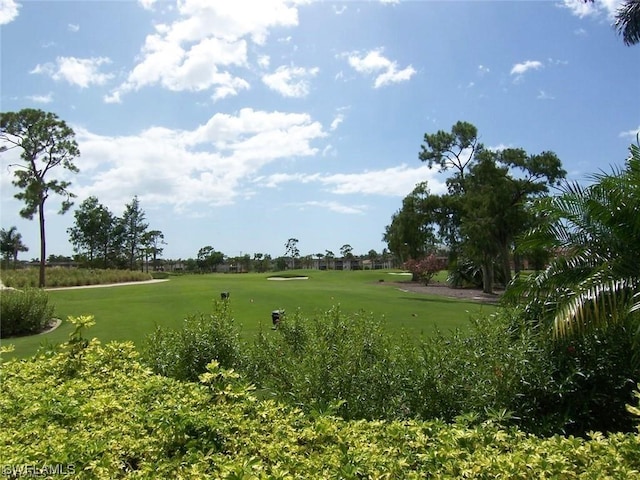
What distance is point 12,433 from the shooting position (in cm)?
316

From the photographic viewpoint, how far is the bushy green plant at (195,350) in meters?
5.46

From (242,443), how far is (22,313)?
13258mm

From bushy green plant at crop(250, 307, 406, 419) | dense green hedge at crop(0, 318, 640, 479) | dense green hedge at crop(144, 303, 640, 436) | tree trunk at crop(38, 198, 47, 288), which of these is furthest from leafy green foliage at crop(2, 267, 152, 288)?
dense green hedge at crop(144, 303, 640, 436)

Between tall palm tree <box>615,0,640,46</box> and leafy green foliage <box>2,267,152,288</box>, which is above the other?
tall palm tree <box>615,0,640,46</box>

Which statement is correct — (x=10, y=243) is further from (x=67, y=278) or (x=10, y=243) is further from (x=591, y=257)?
(x=591, y=257)

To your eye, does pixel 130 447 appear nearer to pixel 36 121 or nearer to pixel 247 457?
pixel 247 457

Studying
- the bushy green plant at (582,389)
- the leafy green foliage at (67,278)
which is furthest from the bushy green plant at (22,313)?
the leafy green foliage at (67,278)

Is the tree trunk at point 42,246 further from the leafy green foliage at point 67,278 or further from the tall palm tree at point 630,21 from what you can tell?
the tall palm tree at point 630,21

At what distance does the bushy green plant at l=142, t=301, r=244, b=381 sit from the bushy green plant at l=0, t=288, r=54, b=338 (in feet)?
31.7

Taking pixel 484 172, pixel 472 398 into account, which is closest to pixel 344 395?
pixel 472 398

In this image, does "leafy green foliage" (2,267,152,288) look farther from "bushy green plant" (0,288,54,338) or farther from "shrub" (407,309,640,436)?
"shrub" (407,309,640,436)

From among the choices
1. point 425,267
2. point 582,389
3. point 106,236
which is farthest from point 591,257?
point 106,236

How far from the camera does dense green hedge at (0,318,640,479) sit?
2500mm

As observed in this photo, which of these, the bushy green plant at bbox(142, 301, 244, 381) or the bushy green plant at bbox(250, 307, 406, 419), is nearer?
the bushy green plant at bbox(250, 307, 406, 419)
